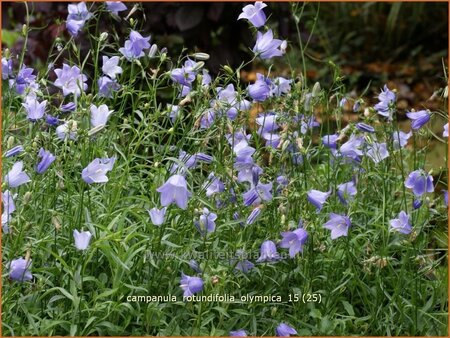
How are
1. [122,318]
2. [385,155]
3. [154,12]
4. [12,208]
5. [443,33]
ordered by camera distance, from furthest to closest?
[443,33] → [154,12] → [385,155] → [122,318] → [12,208]

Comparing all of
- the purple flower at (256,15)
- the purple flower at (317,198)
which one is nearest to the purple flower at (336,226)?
the purple flower at (317,198)

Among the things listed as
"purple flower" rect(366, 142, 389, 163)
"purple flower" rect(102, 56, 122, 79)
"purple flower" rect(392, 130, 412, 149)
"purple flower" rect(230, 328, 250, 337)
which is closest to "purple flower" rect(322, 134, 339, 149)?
"purple flower" rect(366, 142, 389, 163)

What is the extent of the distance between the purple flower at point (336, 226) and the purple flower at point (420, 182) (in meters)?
0.32

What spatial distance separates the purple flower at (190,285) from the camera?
2.92m

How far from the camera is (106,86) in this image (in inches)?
141

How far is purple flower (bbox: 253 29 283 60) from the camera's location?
341 cm

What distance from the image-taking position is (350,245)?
11.0 feet

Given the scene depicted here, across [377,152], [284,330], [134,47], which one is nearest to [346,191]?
[377,152]

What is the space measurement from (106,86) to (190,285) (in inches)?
41.4

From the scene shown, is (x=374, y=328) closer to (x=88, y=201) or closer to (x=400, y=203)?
(x=400, y=203)

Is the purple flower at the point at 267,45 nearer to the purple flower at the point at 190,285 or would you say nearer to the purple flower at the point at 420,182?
the purple flower at the point at 420,182

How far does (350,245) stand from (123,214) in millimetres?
895

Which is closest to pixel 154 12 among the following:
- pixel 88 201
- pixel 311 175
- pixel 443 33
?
pixel 311 175

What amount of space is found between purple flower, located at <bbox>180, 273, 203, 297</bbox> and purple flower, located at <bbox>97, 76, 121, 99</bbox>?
972mm
